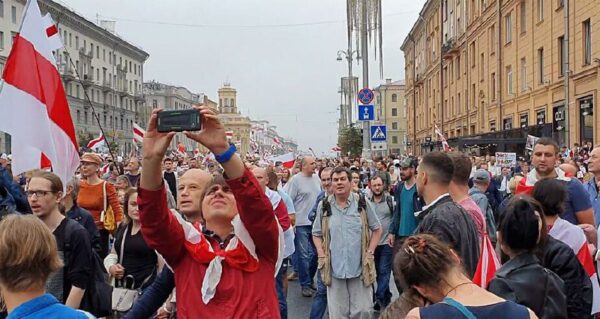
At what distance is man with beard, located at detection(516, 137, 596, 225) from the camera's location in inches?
232

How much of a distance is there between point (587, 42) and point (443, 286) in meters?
24.0

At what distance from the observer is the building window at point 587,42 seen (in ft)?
78.4

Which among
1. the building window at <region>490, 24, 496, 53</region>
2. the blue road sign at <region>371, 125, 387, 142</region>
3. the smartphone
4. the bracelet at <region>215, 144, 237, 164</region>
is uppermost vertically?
the building window at <region>490, 24, 496, 53</region>

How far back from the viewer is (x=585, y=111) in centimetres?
2416

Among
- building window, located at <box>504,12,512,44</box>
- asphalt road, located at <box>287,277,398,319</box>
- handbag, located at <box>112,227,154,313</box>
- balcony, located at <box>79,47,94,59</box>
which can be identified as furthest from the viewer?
balcony, located at <box>79,47,94,59</box>

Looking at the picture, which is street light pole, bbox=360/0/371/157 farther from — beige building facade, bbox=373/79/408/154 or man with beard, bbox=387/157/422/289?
beige building facade, bbox=373/79/408/154

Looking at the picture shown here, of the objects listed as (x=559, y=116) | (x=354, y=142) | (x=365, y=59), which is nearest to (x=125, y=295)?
(x=365, y=59)

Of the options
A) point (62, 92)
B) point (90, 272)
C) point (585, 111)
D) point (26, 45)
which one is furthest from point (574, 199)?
point (585, 111)

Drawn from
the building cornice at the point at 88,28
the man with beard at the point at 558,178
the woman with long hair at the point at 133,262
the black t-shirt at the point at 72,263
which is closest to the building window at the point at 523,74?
the man with beard at the point at 558,178

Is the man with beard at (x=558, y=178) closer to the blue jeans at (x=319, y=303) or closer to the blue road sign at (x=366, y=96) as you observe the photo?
the blue jeans at (x=319, y=303)

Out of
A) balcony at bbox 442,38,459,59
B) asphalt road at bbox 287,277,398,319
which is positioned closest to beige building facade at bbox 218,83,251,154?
balcony at bbox 442,38,459,59

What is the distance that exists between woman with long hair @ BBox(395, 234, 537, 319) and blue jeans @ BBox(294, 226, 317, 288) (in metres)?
7.24

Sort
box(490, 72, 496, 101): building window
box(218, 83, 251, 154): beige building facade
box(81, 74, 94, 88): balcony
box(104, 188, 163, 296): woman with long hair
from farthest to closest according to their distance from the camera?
box(218, 83, 251, 154): beige building facade, box(81, 74, 94, 88): balcony, box(490, 72, 496, 101): building window, box(104, 188, 163, 296): woman with long hair

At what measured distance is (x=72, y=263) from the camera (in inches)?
176
